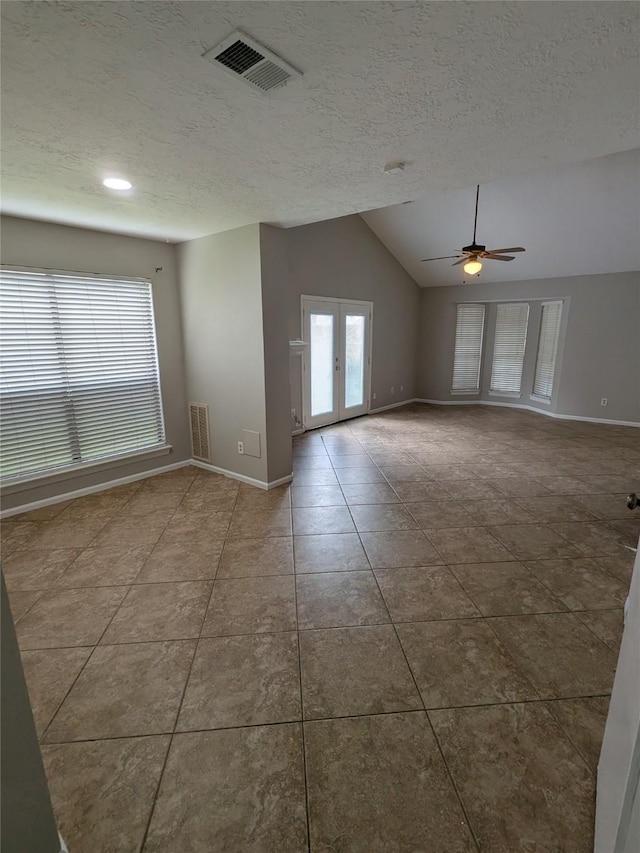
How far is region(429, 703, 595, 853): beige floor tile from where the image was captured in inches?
47.2

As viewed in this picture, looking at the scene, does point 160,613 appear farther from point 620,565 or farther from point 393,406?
point 393,406

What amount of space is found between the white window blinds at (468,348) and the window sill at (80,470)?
6.23 metres

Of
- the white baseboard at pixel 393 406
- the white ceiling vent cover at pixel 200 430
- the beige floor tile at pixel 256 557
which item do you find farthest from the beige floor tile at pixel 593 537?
the white baseboard at pixel 393 406

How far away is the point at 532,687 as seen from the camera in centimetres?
170

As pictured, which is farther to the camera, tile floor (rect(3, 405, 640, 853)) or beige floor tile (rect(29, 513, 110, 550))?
beige floor tile (rect(29, 513, 110, 550))

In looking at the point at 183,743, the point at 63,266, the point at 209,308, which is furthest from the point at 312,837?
the point at 63,266

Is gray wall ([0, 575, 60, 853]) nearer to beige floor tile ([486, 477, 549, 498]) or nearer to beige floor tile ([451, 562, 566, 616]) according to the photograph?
beige floor tile ([451, 562, 566, 616])

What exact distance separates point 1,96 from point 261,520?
2845mm

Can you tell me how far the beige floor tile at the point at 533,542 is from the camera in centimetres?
272

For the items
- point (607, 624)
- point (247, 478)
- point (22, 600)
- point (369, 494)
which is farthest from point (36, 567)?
point (607, 624)

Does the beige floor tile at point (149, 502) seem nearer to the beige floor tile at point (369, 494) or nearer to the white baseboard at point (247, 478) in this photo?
the white baseboard at point (247, 478)

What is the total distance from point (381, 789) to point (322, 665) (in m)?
0.55

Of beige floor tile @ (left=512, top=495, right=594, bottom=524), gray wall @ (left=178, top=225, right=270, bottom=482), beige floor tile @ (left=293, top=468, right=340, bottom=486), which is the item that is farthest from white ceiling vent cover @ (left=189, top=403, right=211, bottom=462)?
beige floor tile @ (left=512, top=495, right=594, bottom=524)

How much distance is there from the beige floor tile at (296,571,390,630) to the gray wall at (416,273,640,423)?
6.20 metres
